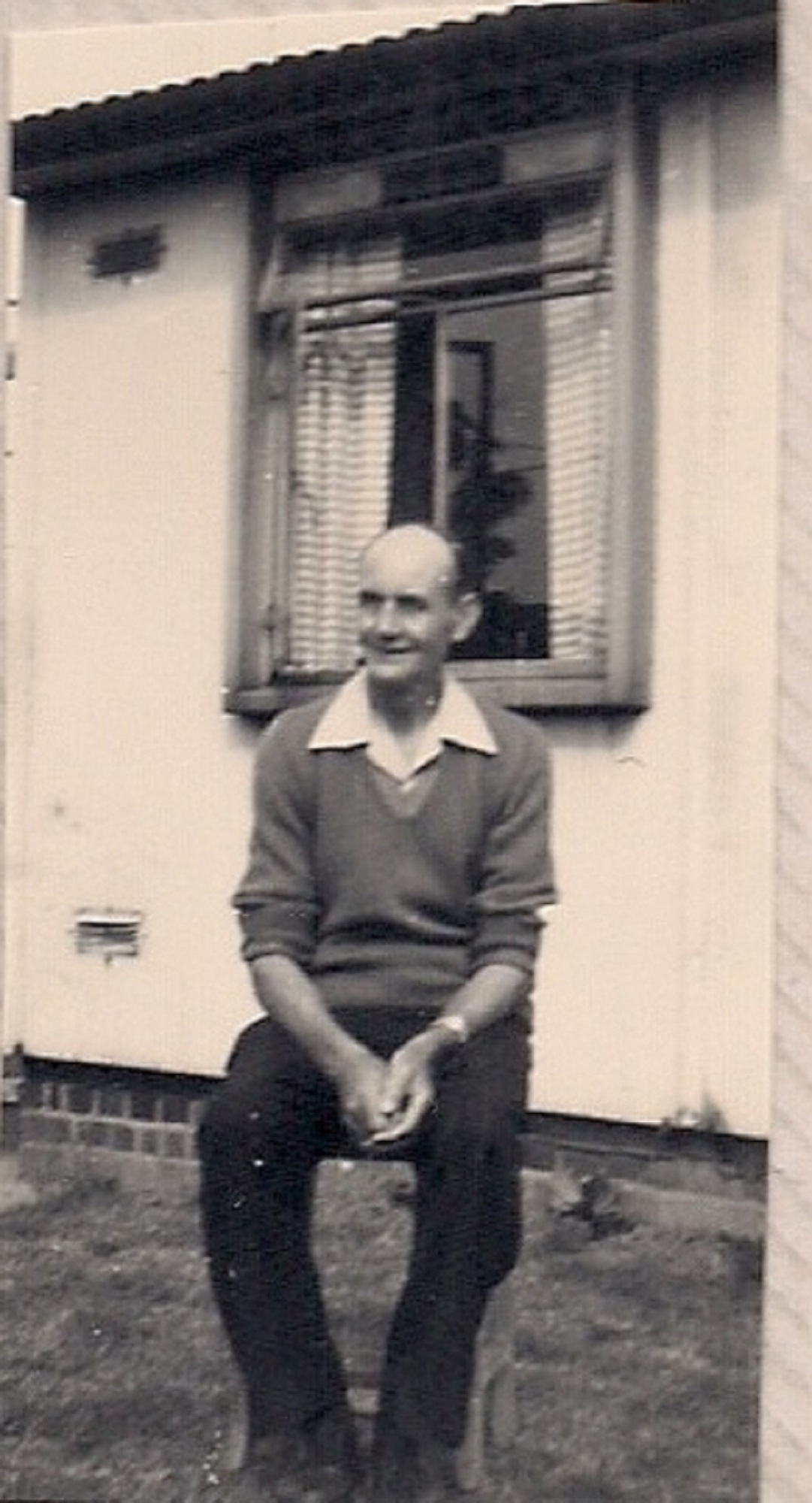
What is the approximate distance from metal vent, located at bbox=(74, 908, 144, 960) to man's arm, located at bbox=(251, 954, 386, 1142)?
0.16 meters

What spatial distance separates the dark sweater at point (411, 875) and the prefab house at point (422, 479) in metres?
0.03

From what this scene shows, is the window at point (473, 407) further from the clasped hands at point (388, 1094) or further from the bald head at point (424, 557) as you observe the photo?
the clasped hands at point (388, 1094)

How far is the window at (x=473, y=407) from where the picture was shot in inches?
66.6

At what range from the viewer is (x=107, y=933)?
184 cm

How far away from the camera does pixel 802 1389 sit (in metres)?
1.68

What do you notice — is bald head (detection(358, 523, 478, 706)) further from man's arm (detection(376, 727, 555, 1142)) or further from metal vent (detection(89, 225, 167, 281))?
metal vent (detection(89, 225, 167, 281))

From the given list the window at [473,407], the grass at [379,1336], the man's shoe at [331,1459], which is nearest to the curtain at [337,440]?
the window at [473,407]

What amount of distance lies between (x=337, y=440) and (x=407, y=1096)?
56 centimetres

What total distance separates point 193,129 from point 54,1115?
2.97 feet

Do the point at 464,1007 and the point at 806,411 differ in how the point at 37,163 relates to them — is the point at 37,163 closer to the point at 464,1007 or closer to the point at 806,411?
the point at 806,411

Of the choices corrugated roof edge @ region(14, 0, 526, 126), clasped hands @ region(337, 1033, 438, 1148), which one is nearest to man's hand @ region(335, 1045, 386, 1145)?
clasped hands @ region(337, 1033, 438, 1148)

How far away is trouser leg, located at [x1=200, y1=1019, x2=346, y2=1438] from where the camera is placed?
66.5 inches

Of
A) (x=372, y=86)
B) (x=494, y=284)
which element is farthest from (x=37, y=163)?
(x=494, y=284)

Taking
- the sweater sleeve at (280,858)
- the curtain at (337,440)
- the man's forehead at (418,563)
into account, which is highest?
the curtain at (337,440)
